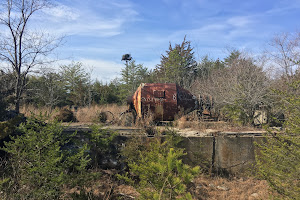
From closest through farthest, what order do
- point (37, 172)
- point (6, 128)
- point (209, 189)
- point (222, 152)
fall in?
1. point (37, 172)
2. point (6, 128)
3. point (209, 189)
4. point (222, 152)

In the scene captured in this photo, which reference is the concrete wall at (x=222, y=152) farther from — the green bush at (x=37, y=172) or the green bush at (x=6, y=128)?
the green bush at (x=6, y=128)

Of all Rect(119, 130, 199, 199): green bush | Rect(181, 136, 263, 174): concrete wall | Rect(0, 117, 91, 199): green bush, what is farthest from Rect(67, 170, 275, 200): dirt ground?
Rect(0, 117, 91, 199): green bush

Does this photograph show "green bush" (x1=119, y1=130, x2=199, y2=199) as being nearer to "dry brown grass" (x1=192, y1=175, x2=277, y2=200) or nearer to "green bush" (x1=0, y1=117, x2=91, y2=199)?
"dry brown grass" (x1=192, y1=175, x2=277, y2=200)

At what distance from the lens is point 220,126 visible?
859 cm

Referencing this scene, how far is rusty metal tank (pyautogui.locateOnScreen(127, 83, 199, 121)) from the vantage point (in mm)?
8852

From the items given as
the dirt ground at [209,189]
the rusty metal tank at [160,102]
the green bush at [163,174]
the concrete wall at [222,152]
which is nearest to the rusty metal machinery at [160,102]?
the rusty metal tank at [160,102]

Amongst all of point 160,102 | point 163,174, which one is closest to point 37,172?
point 163,174

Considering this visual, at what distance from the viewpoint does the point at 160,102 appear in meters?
8.87

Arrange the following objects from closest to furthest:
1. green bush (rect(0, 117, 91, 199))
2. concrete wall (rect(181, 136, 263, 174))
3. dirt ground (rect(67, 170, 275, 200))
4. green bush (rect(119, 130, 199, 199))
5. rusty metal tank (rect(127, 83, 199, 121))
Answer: green bush (rect(119, 130, 199, 199)), green bush (rect(0, 117, 91, 199)), dirt ground (rect(67, 170, 275, 200)), concrete wall (rect(181, 136, 263, 174)), rusty metal tank (rect(127, 83, 199, 121))

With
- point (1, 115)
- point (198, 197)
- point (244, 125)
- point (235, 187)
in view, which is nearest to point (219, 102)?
point (244, 125)

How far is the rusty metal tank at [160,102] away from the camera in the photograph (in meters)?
8.85

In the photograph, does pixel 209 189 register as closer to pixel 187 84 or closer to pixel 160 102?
pixel 160 102

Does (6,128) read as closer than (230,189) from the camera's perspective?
Yes

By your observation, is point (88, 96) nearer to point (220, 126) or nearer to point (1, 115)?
point (1, 115)
